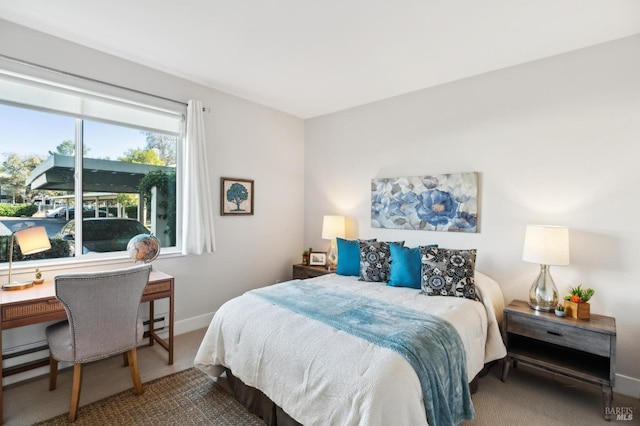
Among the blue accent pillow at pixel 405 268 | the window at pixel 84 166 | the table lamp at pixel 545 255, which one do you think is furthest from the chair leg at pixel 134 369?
the table lamp at pixel 545 255

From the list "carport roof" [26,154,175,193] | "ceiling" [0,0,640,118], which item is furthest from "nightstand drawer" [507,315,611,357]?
"carport roof" [26,154,175,193]

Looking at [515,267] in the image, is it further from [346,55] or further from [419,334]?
[346,55]

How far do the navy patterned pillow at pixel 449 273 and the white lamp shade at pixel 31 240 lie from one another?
3.07m

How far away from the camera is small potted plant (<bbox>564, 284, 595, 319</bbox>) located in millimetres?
2320

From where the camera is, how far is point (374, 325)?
197 cm

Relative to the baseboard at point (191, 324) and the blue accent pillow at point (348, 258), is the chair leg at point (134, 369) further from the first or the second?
the blue accent pillow at point (348, 258)

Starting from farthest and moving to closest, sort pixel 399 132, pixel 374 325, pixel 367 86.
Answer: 1. pixel 399 132
2. pixel 367 86
3. pixel 374 325

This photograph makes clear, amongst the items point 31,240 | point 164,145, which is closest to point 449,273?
point 164,145

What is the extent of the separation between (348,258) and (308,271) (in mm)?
747

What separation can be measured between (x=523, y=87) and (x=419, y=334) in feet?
8.11

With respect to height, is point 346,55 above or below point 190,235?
above

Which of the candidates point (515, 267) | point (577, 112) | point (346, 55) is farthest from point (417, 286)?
point (346, 55)

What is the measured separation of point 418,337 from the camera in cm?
181

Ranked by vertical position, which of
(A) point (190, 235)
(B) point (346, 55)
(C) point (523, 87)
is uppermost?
(B) point (346, 55)
